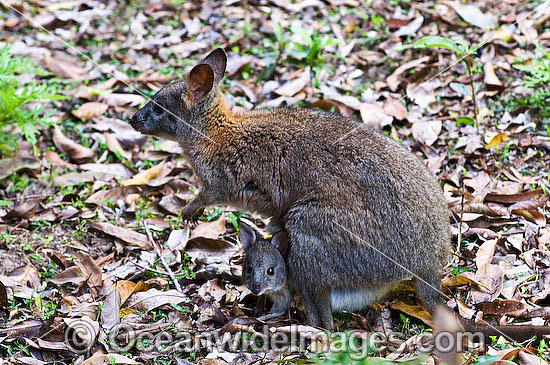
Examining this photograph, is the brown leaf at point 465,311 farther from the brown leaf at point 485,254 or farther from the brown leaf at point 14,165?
the brown leaf at point 14,165

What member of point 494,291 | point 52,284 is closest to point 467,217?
point 494,291

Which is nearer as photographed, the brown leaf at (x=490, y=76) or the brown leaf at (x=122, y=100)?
the brown leaf at (x=490, y=76)

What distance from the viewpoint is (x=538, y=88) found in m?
7.23

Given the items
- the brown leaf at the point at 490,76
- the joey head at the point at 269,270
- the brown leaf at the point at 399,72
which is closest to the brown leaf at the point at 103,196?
the joey head at the point at 269,270

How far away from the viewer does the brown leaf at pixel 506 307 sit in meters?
4.89

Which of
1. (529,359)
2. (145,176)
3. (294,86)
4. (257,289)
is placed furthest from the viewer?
(294,86)

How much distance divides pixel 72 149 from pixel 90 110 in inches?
25.3

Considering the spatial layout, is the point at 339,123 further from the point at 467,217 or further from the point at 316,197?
the point at 467,217

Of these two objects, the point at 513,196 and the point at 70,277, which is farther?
the point at 513,196

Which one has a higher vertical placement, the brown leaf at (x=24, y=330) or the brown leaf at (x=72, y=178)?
the brown leaf at (x=72, y=178)

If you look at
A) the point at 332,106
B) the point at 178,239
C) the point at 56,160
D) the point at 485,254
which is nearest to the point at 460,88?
the point at 332,106

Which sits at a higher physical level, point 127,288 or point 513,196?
point 513,196

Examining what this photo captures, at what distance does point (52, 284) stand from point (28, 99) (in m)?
2.13

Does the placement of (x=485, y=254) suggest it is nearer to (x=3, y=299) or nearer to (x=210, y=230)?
(x=210, y=230)
